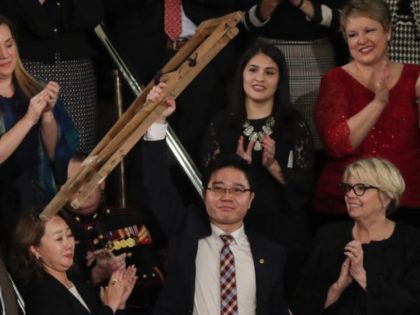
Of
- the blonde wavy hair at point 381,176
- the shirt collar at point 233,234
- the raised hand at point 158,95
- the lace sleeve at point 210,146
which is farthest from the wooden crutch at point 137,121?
the blonde wavy hair at point 381,176

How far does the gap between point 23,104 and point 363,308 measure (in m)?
1.77

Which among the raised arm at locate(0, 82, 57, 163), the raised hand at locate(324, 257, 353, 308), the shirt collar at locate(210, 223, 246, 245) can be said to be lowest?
the raised hand at locate(324, 257, 353, 308)

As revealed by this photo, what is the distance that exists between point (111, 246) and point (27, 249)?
590 mm

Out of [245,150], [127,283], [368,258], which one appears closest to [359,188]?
[368,258]

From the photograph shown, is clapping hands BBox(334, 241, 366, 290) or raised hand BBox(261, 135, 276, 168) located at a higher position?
raised hand BBox(261, 135, 276, 168)

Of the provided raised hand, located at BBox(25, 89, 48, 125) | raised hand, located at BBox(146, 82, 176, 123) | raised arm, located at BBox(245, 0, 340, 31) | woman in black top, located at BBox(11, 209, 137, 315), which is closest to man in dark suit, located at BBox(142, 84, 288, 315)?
raised hand, located at BBox(146, 82, 176, 123)

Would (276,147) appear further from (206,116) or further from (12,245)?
(12,245)

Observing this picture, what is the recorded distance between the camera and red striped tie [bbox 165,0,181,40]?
22.5 feet

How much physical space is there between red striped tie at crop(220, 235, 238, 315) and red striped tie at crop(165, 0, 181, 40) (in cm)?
149

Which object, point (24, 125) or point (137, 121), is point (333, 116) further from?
point (24, 125)

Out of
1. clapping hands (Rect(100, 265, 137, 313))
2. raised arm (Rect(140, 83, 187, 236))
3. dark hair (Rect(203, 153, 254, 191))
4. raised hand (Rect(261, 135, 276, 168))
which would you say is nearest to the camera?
clapping hands (Rect(100, 265, 137, 313))

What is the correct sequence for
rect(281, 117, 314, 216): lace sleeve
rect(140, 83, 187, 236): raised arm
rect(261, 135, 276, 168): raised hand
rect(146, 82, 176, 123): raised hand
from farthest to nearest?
rect(281, 117, 314, 216): lace sleeve < rect(261, 135, 276, 168): raised hand < rect(140, 83, 187, 236): raised arm < rect(146, 82, 176, 123): raised hand

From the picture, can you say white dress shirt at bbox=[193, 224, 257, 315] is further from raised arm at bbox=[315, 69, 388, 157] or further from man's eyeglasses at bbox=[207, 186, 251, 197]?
raised arm at bbox=[315, 69, 388, 157]

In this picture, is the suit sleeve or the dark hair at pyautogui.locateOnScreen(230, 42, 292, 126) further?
the dark hair at pyautogui.locateOnScreen(230, 42, 292, 126)
